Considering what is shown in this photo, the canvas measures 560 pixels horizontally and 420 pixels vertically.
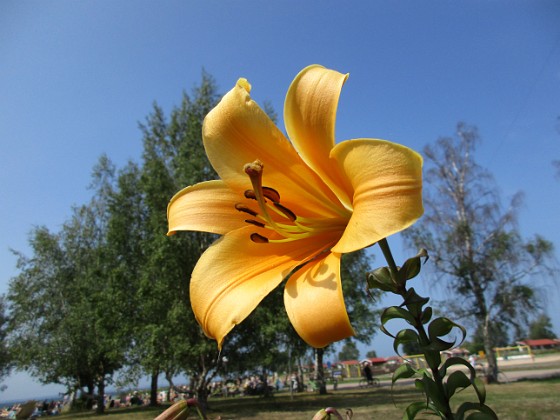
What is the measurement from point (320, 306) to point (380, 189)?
0.69 ft

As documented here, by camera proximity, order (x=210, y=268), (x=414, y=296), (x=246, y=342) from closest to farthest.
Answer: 1. (x=414, y=296)
2. (x=210, y=268)
3. (x=246, y=342)

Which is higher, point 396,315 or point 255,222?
point 255,222

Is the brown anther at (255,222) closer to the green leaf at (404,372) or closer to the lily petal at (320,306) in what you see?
the lily petal at (320,306)

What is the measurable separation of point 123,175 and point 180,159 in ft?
12.6

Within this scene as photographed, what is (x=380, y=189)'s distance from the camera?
0.62 metres

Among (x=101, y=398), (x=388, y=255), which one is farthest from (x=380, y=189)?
(x=101, y=398)

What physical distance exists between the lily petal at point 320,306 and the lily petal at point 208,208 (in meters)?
0.28

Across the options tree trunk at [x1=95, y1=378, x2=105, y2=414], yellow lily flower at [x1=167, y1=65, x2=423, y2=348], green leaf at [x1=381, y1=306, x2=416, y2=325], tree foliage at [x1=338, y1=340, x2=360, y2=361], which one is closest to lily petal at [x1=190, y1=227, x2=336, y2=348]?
yellow lily flower at [x1=167, y1=65, x2=423, y2=348]

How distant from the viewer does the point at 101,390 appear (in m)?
20.8

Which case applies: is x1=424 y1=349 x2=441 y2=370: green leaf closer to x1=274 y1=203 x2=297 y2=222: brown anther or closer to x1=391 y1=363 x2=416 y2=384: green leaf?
x1=391 y1=363 x2=416 y2=384: green leaf

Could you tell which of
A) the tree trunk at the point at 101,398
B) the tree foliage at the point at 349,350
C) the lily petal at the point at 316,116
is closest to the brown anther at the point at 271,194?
the lily petal at the point at 316,116

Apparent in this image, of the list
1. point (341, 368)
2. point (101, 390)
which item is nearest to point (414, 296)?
point (101, 390)

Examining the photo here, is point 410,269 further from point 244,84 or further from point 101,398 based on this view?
point 101,398

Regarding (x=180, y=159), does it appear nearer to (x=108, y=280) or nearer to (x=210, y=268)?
(x=108, y=280)
